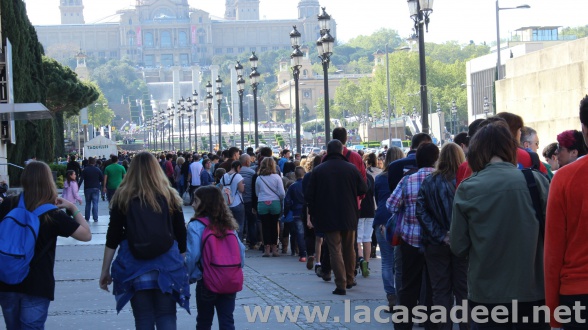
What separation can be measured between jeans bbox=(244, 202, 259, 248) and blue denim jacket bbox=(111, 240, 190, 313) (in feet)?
33.0

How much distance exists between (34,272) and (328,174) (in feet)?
16.1

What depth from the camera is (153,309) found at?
22.9ft

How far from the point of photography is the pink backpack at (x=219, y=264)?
24.8 ft

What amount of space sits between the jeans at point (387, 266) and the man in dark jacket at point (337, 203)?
484 mm

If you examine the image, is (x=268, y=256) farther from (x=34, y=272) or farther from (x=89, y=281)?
(x=34, y=272)

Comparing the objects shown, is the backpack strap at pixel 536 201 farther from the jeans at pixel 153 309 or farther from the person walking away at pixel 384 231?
the person walking away at pixel 384 231

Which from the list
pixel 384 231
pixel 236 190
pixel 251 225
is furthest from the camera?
pixel 251 225

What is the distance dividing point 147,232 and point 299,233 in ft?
28.0

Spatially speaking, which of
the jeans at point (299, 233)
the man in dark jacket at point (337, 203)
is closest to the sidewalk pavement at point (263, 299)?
the jeans at point (299, 233)

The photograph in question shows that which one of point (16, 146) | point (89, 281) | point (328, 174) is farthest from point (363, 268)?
point (16, 146)

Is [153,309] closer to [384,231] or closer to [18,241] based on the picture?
[18,241]

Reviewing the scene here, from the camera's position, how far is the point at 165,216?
274 inches

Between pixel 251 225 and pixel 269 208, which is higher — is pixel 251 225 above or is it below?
below

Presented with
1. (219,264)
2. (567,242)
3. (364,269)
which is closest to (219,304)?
(219,264)
